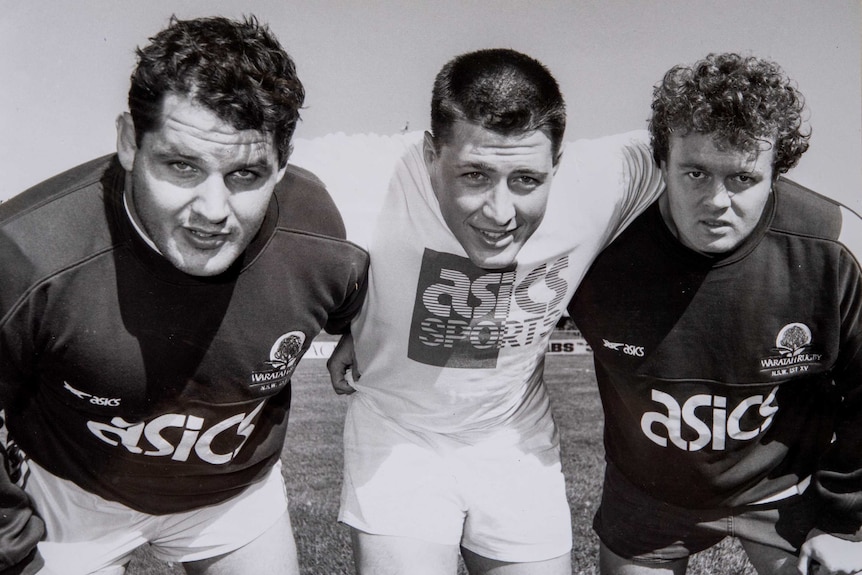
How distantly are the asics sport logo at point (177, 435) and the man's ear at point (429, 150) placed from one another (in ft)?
2.54

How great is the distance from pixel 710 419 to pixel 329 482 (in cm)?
239

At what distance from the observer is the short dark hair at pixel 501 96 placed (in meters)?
1.82

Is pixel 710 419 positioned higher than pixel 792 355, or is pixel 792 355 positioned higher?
pixel 792 355

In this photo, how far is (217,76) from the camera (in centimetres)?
161

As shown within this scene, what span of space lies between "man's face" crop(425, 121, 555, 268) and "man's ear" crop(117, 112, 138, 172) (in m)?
0.70

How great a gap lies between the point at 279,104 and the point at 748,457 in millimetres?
1525

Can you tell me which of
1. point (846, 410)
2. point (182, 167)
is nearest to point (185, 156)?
point (182, 167)

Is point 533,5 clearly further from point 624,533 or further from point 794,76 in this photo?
point 624,533

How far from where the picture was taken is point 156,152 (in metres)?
1.62

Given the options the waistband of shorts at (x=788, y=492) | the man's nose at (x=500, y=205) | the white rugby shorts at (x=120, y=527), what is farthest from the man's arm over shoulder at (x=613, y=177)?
the white rugby shorts at (x=120, y=527)

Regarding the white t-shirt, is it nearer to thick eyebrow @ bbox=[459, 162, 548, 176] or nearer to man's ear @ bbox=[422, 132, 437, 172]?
man's ear @ bbox=[422, 132, 437, 172]

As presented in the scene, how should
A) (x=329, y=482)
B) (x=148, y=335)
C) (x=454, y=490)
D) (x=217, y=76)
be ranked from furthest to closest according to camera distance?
1. (x=329, y=482)
2. (x=454, y=490)
3. (x=148, y=335)
4. (x=217, y=76)

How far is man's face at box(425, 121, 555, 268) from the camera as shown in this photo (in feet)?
6.01

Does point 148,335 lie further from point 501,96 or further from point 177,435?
point 501,96
